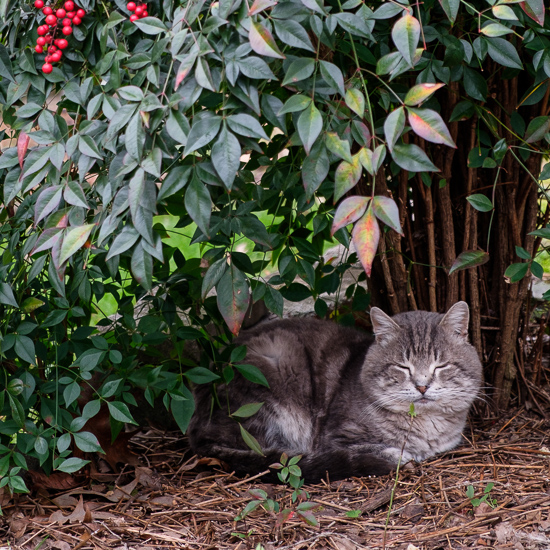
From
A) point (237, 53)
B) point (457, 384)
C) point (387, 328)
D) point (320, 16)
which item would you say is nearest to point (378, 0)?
point (320, 16)

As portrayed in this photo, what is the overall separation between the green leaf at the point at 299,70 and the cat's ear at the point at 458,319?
1.50 metres

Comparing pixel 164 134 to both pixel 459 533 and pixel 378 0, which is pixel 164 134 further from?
pixel 459 533

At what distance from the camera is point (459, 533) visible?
2016 mm

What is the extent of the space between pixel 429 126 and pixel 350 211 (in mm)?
248

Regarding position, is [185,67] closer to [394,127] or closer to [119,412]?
[394,127]

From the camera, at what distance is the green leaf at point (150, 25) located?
1.52 m

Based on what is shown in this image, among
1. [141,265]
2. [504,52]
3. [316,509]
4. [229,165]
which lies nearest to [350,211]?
[229,165]

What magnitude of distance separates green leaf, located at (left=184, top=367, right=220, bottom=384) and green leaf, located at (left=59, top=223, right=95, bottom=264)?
872 millimetres

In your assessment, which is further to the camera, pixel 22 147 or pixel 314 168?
pixel 22 147

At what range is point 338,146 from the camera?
1.43m

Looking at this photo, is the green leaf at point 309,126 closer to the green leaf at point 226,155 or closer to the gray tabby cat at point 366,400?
the green leaf at point 226,155

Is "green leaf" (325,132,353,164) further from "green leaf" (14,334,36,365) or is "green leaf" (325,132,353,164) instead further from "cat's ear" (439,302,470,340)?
"cat's ear" (439,302,470,340)

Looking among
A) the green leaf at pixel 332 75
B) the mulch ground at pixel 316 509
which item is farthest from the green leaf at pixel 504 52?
the mulch ground at pixel 316 509

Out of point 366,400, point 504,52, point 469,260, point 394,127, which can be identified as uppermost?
point 504,52
